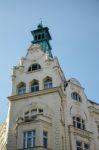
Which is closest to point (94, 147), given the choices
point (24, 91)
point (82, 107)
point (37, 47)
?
point (82, 107)

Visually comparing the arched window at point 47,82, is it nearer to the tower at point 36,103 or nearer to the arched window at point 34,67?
the tower at point 36,103

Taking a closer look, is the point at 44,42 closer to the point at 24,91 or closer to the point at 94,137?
the point at 24,91

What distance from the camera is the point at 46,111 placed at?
3972 centimetres

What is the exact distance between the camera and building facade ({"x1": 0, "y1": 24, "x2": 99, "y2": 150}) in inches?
1458

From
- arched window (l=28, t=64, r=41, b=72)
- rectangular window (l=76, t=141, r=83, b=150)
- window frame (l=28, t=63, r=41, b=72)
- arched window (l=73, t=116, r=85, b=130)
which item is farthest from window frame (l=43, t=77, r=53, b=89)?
rectangular window (l=76, t=141, r=83, b=150)

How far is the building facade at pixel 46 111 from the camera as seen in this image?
37.0 metres

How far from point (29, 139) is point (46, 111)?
4698mm

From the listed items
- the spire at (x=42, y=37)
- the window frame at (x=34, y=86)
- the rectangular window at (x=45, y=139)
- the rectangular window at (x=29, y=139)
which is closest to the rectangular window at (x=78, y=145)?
the rectangular window at (x=45, y=139)

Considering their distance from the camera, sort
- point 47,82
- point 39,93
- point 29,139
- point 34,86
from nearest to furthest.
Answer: point 29,139, point 39,93, point 47,82, point 34,86

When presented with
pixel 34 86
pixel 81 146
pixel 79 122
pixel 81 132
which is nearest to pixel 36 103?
pixel 34 86

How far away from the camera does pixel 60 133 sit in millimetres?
37125

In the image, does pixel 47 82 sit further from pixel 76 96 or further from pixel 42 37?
pixel 42 37

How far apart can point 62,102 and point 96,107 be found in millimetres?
6307

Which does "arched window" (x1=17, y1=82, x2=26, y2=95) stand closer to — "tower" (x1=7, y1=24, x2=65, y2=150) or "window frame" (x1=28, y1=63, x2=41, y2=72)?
"tower" (x1=7, y1=24, x2=65, y2=150)
